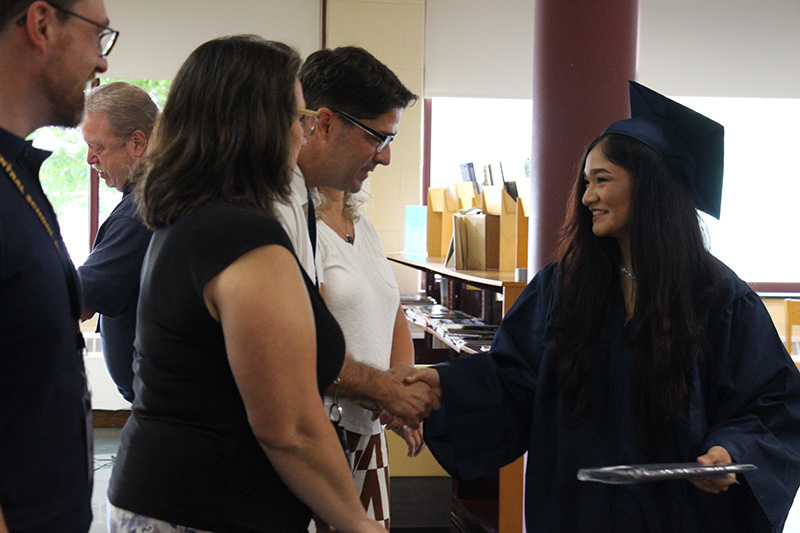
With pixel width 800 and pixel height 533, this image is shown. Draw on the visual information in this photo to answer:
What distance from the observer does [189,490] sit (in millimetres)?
1085

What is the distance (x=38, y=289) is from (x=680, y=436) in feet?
4.03

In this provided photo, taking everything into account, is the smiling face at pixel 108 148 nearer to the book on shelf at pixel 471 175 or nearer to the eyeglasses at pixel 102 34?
the eyeglasses at pixel 102 34

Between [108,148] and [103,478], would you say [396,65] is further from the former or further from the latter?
[108,148]

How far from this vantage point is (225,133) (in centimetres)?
113

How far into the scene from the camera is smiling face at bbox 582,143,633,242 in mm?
1712

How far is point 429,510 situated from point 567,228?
2.12 meters

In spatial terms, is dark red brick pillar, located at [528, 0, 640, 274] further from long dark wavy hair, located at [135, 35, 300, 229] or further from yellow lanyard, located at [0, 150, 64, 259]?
yellow lanyard, located at [0, 150, 64, 259]

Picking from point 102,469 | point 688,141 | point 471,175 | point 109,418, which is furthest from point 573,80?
point 109,418

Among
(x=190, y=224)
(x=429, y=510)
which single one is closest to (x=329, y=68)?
(x=190, y=224)

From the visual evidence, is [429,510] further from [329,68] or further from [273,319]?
[273,319]

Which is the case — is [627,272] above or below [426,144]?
below

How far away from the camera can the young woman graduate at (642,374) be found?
5.23 feet

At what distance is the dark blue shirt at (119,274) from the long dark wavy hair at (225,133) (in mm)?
835

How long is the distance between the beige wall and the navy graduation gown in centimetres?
417
